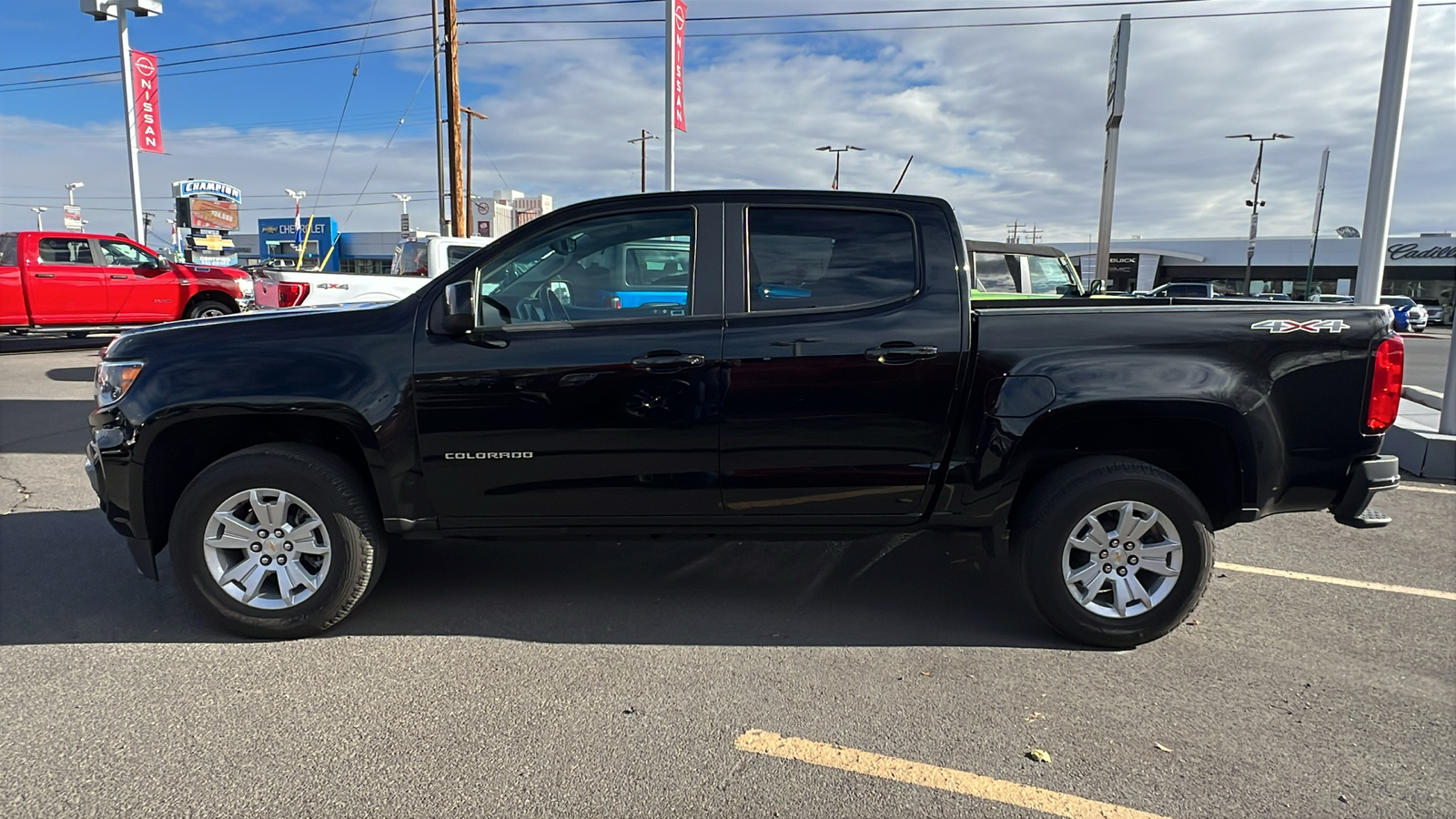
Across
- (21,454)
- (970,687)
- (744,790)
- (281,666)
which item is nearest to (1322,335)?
(970,687)

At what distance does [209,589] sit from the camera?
3.70 meters

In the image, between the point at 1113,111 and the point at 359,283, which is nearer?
the point at 359,283

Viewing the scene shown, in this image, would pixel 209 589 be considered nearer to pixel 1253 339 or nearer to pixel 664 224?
pixel 664 224

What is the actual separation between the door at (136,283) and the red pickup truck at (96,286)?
12 mm

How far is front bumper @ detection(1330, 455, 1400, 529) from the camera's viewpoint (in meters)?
3.64

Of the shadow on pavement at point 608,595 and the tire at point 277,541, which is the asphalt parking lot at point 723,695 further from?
the tire at point 277,541

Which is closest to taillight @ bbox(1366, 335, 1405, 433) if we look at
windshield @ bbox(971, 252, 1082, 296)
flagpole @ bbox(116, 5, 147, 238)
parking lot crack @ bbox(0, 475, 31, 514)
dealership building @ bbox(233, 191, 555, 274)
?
windshield @ bbox(971, 252, 1082, 296)

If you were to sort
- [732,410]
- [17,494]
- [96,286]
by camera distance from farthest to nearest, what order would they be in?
[96,286]
[17,494]
[732,410]

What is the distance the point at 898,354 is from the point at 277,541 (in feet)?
8.99

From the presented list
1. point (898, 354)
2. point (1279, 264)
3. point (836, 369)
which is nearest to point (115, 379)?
point (836, 369)

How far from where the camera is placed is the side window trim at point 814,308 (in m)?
3.68

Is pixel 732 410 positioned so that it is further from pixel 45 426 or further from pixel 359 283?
pixel 359 283

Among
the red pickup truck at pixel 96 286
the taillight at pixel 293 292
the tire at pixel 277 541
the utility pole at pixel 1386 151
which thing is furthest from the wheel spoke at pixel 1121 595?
the red pickup truck at pixel 96 286

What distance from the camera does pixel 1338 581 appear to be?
4602 millimetres
